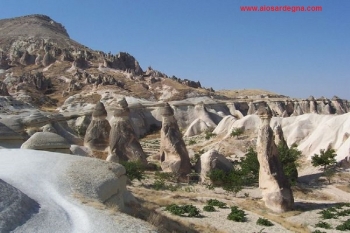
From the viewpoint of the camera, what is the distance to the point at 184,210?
1405 cm

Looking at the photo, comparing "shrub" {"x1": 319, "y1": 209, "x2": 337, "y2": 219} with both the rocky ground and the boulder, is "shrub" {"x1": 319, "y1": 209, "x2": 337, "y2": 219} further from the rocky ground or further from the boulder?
the boulder

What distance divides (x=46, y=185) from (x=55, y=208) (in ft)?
5.12

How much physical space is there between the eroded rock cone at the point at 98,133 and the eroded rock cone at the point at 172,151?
397 centimetres

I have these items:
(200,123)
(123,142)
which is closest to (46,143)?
(123,142)

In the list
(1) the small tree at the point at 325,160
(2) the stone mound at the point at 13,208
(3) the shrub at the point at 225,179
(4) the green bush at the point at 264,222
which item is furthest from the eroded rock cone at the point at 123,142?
(2) the stone mound at the point at 13,208

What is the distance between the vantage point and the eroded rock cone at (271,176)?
50.2 ft

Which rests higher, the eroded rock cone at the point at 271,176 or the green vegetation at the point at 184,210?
the eroded rock cone at the point at 271,176

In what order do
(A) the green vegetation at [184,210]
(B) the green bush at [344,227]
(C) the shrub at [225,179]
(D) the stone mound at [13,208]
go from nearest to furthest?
1. (D) the stone mound at [13,208]
2. (B) the green bush at [344,227]
3. (A) the green vegetation at [184,210]
4. (C) the shrub at [225,179]

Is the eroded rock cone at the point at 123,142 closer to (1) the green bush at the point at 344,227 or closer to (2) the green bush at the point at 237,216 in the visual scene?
(2) the green bush at the point at 237,216

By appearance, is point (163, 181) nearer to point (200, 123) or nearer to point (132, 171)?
point (132, 171)

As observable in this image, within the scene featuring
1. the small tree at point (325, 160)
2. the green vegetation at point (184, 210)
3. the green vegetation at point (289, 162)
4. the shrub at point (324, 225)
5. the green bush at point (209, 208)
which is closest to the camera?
the shrub at point (324, 225)

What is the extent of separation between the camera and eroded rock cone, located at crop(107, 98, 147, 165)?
21375mm

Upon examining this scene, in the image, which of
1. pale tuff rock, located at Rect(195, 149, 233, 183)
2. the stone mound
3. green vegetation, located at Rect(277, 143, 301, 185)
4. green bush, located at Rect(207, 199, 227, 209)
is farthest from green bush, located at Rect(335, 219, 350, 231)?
the stone mound

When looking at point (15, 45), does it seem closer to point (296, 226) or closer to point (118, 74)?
point (118, 74)
